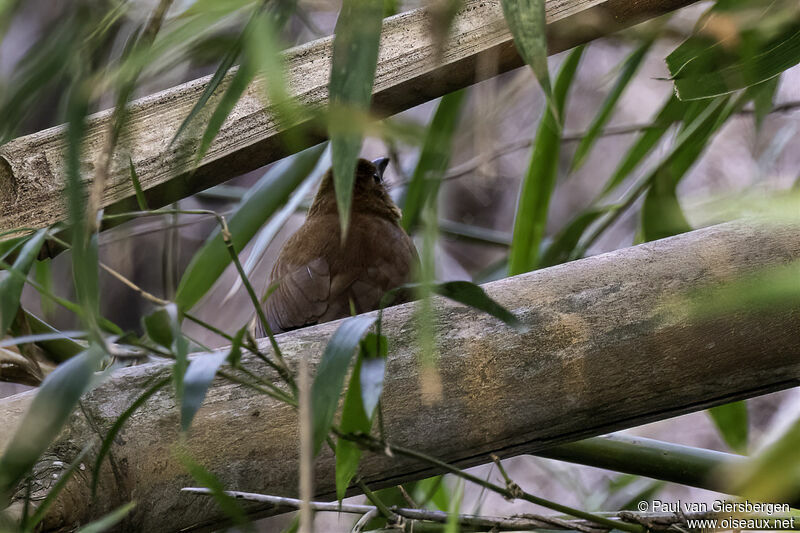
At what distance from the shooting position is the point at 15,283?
933 mm

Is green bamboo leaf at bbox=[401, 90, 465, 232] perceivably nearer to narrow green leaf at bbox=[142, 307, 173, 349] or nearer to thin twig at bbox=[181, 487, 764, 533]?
narrow green leaf at bbox=[142, 307, 173, 349]

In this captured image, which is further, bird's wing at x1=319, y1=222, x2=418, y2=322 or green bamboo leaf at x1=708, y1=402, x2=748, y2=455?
bird's wing at x1=319, y1=222, x2=418, y2=322

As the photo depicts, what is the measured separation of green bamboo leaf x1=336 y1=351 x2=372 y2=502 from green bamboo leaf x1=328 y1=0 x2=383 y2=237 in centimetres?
28

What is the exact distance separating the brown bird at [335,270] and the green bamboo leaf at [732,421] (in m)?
0.60

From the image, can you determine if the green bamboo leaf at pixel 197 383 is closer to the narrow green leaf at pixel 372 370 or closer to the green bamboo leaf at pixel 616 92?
the narrow green leaf at pixel 372 370

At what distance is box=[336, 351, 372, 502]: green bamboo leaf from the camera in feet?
2.88

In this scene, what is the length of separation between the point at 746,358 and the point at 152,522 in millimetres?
759

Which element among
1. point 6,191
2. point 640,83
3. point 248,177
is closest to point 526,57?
point 6,191

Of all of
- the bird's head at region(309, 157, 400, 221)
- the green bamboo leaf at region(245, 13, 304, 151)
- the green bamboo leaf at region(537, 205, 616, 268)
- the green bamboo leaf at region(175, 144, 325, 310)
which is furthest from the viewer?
the bird's head at region(309, 157, 400, 221)

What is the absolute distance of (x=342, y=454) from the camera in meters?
0.90

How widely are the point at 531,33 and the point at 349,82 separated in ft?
0.45

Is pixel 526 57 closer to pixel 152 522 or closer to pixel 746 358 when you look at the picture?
pixel 746 358

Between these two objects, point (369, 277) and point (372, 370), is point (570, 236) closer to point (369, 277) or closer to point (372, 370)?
point (369, 277)

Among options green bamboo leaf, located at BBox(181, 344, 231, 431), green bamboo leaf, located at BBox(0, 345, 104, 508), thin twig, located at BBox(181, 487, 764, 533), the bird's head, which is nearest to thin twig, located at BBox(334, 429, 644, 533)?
thin twig, located at BBox(181, 487, 764, 533)
